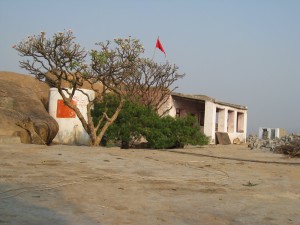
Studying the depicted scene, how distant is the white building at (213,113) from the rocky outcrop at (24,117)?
9.66 m

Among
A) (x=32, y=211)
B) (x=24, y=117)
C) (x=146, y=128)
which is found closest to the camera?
(x=32, y=211)

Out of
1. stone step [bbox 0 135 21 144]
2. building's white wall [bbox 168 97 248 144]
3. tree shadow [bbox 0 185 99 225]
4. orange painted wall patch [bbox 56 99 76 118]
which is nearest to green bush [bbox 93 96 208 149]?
orange painted wall patch [bbox 56 99 76 118]

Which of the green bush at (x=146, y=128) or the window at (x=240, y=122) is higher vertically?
the window at (x=240, y=122)

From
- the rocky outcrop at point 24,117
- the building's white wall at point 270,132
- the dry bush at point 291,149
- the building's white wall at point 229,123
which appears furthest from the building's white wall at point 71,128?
the building's white wall at point 270,132

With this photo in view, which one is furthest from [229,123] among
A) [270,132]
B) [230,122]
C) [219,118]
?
[270,132]

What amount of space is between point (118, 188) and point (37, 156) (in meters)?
3.48

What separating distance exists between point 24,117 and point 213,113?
1349cm

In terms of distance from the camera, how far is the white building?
24956mm

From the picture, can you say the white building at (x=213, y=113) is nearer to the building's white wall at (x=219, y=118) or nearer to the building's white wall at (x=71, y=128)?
the building's white wall at (x=219, y=118)

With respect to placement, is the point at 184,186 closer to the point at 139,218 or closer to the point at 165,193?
the point at 165,193

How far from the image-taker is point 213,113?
24766 millimetres

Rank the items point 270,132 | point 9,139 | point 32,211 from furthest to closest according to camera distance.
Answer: point 270,132 < point 9,139 < point 32,211

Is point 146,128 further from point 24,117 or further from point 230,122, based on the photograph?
point 230,122

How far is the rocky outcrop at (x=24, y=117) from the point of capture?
13.2m
